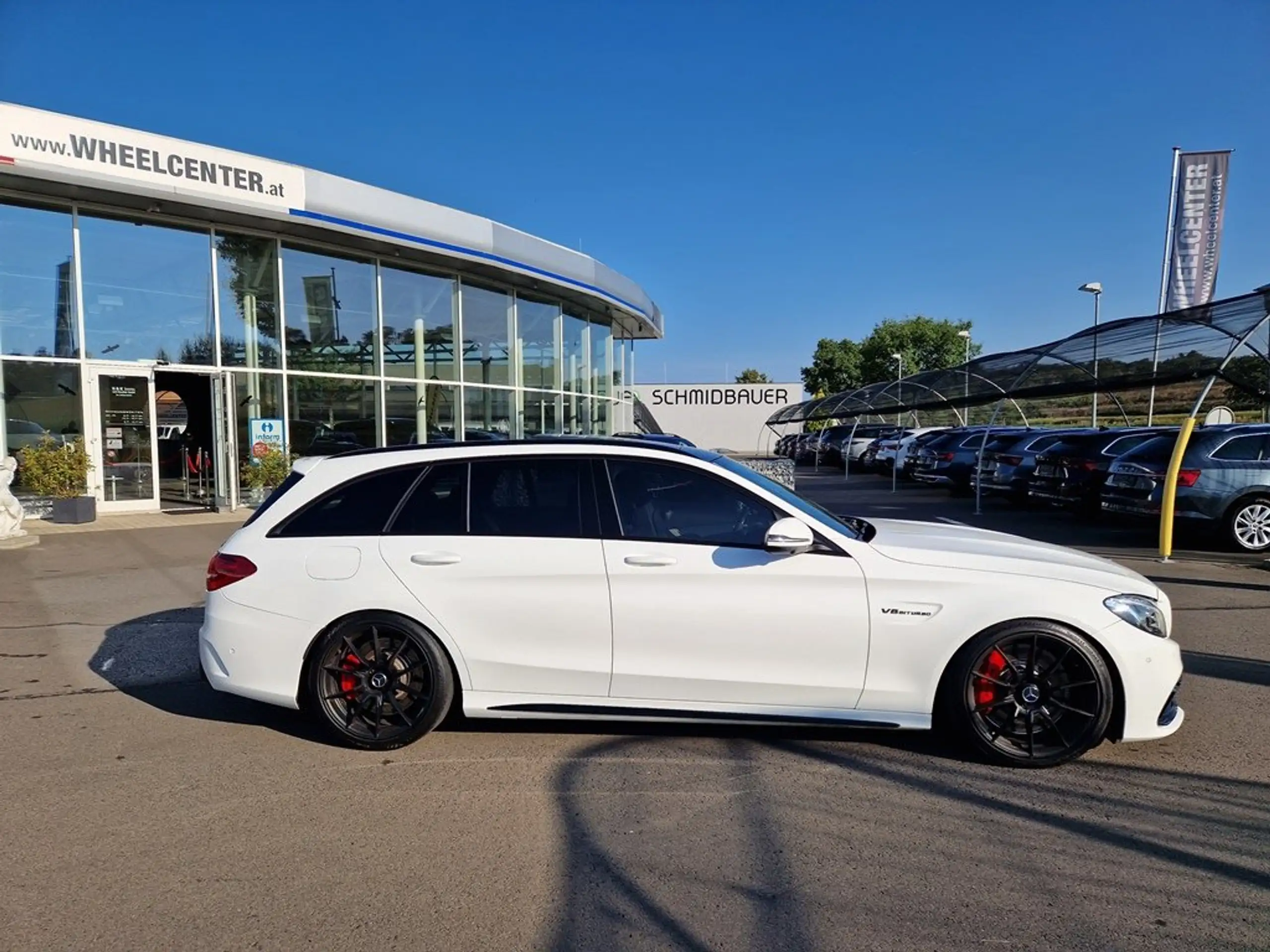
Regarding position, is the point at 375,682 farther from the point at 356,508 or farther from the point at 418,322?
the point at 418,322

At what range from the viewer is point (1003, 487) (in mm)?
16359

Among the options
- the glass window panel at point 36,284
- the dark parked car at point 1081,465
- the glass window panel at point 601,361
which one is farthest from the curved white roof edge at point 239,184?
the dark parked car at point 1081,465

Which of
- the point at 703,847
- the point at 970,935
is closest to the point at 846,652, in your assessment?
the point at 703,847

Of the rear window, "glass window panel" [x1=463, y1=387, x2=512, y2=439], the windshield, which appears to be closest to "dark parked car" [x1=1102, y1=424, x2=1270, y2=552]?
the windshield

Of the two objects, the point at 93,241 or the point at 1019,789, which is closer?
the point at 1019,789

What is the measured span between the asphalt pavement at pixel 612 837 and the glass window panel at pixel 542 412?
54.9ft

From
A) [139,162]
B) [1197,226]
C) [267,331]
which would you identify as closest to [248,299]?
[267,331]

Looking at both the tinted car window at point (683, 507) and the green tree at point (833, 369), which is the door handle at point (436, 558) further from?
the green tree at point (833, 369)

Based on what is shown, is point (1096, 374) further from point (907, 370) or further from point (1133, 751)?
point (907, 370)

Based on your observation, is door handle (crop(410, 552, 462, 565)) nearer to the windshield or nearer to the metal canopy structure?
the windshield

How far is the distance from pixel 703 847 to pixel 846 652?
1225 millimetres

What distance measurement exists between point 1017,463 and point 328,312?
1410 cm

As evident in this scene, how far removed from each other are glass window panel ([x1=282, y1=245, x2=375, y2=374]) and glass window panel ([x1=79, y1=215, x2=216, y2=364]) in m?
1.53

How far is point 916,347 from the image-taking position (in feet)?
211
